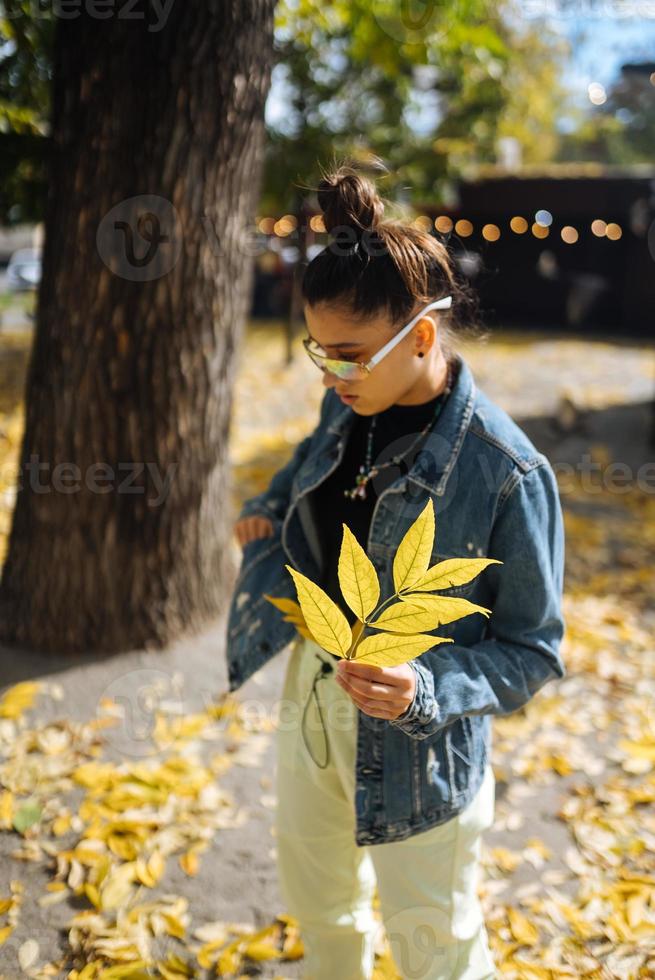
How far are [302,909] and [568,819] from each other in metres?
1.36

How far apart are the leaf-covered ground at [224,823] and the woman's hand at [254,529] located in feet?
3.79

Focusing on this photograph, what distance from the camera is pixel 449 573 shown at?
1057 mm

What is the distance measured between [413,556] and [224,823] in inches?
76.7

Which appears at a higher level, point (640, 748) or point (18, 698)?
point (640, 748)

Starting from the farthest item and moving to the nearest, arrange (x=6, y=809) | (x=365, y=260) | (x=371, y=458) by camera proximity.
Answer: (x=6, y=809)
(x=371, y=458)
(x=365, y=260)

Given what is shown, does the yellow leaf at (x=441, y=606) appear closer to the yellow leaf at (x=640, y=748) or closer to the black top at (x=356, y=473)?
the black top at (x=356, y=473)

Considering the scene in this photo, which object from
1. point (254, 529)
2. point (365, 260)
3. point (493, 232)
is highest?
point (493, 232)

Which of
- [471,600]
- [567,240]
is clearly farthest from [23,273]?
[471,600]

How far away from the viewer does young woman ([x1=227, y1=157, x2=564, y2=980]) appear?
1392mm

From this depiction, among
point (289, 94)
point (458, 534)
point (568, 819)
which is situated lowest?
point (568, 819)

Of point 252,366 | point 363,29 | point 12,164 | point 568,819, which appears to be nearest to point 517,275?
point 252,366

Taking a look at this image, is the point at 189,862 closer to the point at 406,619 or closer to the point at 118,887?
the point at 118,887

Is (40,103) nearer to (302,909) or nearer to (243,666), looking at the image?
(243,666)

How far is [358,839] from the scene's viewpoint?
60.3 inches
